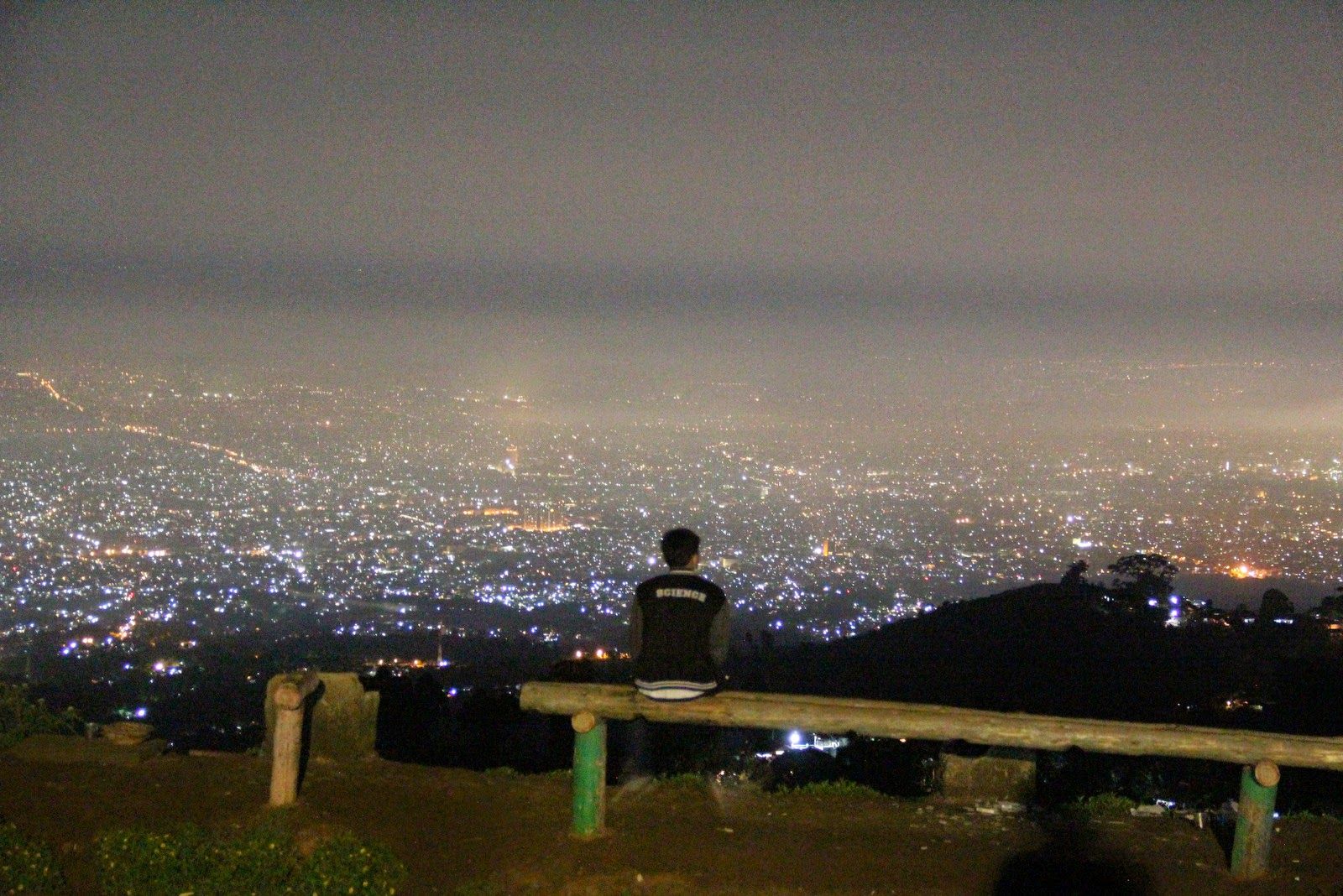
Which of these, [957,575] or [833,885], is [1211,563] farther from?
[833,885]

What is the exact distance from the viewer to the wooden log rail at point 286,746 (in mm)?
7445

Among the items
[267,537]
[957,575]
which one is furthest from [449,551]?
[957,575]

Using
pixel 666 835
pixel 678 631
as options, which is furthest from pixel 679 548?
pixel 666 835

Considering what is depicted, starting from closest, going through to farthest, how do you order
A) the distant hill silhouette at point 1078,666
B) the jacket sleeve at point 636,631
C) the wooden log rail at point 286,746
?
the jacket sleeve at point 636,631 < the wooden log rail at point 286,746 < the distant hill silhouette at point 1078,666

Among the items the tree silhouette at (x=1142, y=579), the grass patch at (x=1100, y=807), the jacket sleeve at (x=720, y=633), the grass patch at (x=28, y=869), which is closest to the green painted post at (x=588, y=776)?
the jacket sleeve at (x=720, y=633)

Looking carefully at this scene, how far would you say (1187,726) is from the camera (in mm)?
6473

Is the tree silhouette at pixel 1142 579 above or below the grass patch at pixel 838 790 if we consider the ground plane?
above

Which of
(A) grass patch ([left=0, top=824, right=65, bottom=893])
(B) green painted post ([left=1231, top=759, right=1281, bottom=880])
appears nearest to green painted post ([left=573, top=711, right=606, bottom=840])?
(A) grass patch ([left=0, top=824, right=65, bottom=893])

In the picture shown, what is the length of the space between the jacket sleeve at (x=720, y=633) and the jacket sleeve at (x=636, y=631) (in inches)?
17.7

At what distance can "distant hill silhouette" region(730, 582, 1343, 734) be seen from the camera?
15.7 metres

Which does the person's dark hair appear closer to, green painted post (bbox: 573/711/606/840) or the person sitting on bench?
the person sitting on bench

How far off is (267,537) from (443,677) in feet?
84.9

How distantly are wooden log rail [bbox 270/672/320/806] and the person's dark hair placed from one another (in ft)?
9.70

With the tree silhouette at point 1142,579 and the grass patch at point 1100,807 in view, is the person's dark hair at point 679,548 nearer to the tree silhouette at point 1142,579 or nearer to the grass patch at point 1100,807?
the grass patch at point 1100,807
